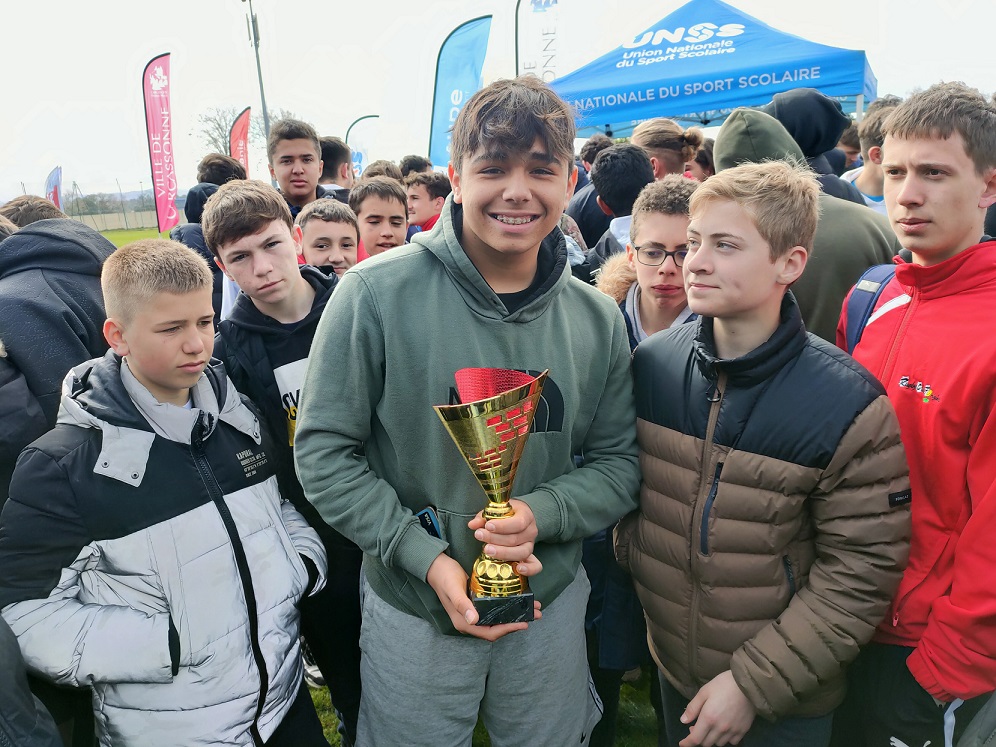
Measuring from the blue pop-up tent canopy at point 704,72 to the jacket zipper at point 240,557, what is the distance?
8.56m

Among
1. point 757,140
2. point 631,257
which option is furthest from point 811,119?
point 631,257

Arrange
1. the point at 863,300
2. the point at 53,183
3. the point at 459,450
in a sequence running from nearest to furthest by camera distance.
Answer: the point at 459,450, the point at 863,300, the point at 53,183

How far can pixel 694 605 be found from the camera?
1.79 metres

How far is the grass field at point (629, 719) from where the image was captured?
2.87m

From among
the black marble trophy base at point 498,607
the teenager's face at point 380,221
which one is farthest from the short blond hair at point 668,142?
the black marble trophy base at point 498,607

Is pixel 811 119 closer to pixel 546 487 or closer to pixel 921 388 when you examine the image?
pixel 921 388

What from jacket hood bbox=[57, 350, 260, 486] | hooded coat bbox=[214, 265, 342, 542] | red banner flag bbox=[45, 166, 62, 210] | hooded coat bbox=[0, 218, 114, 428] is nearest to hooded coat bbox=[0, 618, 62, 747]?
jacket hood bbox=[57, 350, 260, 486]

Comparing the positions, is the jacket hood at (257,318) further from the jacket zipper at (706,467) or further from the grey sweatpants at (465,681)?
the jacket zipper at (706,467)

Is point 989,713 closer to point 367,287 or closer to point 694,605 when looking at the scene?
point 694,605

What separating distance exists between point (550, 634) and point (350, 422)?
0.80 metres

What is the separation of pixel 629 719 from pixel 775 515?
1834 mm

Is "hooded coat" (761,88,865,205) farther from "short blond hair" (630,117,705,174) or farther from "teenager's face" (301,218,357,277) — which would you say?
"teenager's face" (301,218,357,277)

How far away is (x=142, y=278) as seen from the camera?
1907 mm

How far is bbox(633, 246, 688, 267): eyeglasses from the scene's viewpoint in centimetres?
253
